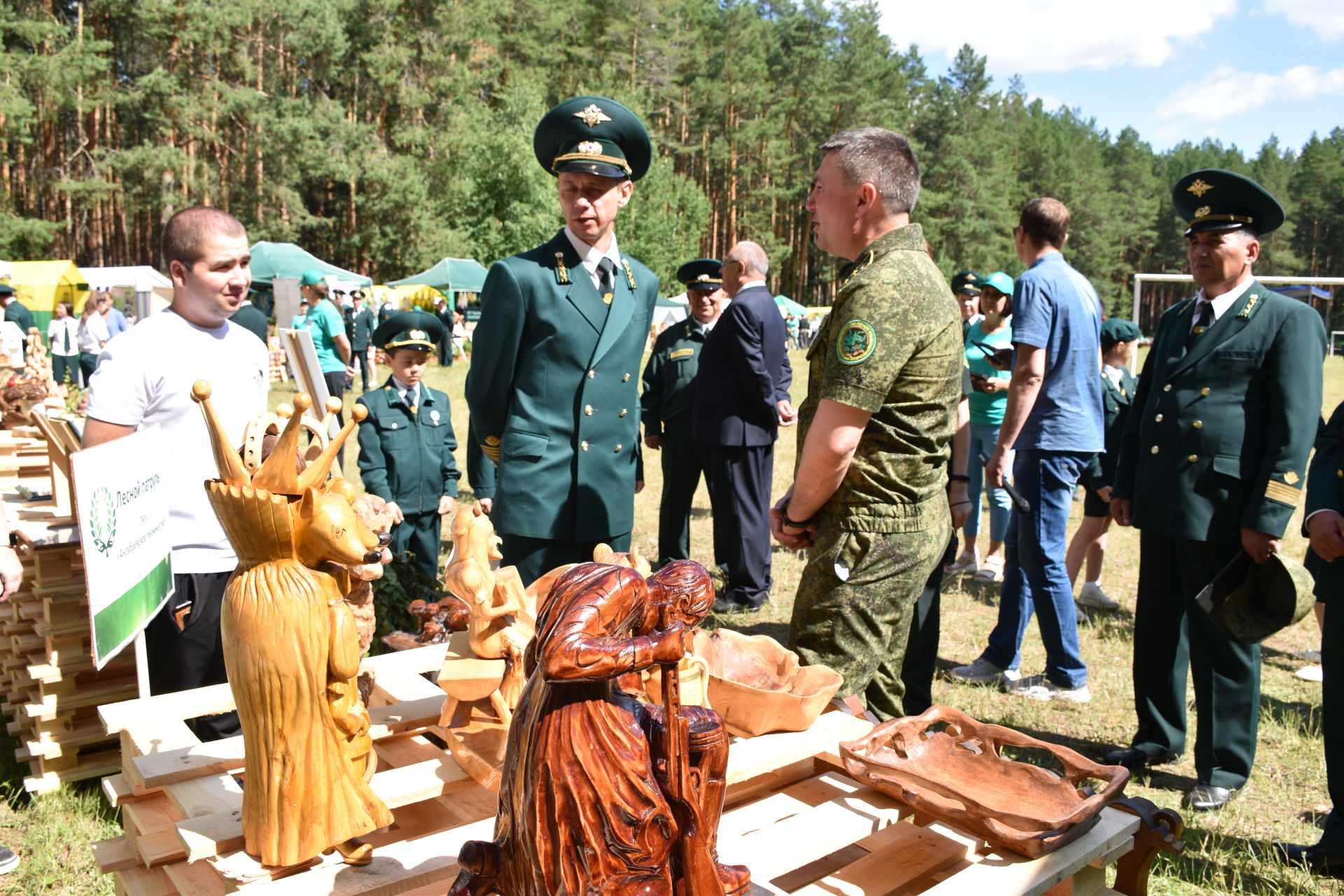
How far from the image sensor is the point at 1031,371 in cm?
421

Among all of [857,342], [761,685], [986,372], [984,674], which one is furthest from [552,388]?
[986,372]

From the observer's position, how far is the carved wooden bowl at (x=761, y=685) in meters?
2.32

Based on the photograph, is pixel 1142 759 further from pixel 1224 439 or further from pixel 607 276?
pixel 607 276

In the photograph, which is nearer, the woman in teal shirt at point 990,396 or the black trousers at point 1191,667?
the black trousers at point 1191,667

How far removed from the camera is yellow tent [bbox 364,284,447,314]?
1012 inches

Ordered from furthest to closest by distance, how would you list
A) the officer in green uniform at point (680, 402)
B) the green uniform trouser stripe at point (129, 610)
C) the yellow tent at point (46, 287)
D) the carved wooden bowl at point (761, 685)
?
1. the yellow tent at point (46, 287)
2. the officer in green uniform at point (680, 402)
3. the green uniform trouser stripe at point (129, 610)
4. the carved wooden bowl at point (761, 685)

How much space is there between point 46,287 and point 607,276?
21724 millimetres

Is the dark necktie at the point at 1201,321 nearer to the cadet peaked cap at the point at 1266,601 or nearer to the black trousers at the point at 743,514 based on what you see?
the cadet peaked cap at the point at 1266,601

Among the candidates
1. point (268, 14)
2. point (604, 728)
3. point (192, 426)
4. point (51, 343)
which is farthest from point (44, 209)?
point (604, 728)

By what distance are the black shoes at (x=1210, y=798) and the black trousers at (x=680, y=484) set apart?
10.8 ft

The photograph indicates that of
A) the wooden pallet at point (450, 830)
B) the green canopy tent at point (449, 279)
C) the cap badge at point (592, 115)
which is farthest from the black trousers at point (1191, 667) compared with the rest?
the green canopy tent at point (449, 279)

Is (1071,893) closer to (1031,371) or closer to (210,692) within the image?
(210,692)

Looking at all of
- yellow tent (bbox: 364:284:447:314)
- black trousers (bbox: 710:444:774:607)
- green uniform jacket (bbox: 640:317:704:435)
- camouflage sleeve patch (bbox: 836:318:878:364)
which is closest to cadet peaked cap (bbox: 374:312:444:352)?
green uniform jacket (bbox: 640:317:704:435)

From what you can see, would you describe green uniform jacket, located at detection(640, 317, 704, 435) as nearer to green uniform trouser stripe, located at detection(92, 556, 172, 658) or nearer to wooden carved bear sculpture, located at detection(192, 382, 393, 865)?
green uniform trouser stripe, located at detection(92, 556, 172, 658)
